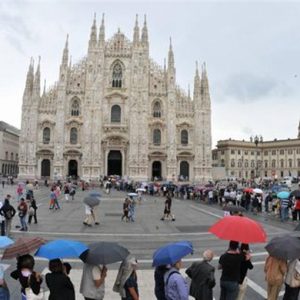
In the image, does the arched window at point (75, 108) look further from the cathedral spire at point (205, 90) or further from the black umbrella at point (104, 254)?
the black umbrella at point (104, 254)

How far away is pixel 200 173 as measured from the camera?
59156mm

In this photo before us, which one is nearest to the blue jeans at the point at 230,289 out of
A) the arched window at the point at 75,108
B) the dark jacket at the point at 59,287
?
the dark jacket at the point at 59,287

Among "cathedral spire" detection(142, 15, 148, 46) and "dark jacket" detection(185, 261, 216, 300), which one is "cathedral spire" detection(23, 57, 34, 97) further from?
"dark jacket" detection(185, 261, 216, 300)

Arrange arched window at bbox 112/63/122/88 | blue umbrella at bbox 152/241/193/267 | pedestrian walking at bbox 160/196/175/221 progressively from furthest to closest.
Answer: arched window at bbox 112/63/122/88 < pedestrian walking at bbox 160/196/175/221 < blue umbrella at bbox 152/241/193/267

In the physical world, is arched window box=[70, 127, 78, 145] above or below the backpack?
above

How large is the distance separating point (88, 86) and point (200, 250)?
48.6 metres

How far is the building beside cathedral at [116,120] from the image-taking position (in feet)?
189

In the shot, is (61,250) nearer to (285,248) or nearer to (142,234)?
(285,248)

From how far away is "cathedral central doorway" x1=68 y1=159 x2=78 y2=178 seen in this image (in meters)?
59.1

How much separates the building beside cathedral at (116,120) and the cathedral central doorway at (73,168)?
0.15 m

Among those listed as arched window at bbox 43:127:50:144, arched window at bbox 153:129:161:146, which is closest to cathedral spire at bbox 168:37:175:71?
arched window at bbox 153:129:161:146

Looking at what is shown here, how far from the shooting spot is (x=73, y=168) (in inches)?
2333

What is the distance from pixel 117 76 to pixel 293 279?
55629mm

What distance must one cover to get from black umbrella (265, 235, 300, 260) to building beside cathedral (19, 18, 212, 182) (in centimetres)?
5065
